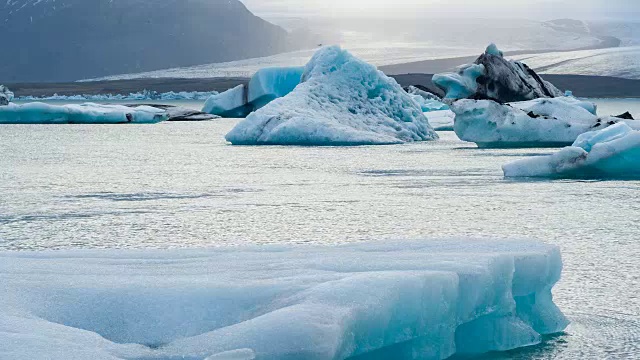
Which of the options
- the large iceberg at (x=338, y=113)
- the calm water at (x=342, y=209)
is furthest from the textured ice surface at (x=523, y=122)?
the calm water at (x=342, y=209)

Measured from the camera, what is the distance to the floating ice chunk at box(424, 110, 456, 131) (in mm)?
17922

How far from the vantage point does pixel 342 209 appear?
607 centimetres

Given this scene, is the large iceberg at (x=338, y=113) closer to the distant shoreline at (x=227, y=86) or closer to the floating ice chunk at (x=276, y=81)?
the floating ice chunk at (x=276, y=81)

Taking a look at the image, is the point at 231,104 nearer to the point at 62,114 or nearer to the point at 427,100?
the point at 62,114

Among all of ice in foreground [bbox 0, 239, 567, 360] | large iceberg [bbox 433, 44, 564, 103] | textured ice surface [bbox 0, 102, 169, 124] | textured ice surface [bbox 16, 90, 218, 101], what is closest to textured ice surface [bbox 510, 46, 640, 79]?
textured ice surface [bbox 16, 90, 218, 101]

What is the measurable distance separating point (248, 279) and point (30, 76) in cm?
9524

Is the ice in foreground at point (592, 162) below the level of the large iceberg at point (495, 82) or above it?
above

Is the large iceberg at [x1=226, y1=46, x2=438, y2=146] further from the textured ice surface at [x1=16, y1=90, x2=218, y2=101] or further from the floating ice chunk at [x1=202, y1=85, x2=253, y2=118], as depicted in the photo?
the textured ice surface at [x1=16, y1=90, x2=218, y2=101]

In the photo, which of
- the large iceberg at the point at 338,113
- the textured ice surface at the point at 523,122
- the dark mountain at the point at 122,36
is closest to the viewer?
the textured ice surface at the point at 523,122

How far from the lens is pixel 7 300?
2.49 metres

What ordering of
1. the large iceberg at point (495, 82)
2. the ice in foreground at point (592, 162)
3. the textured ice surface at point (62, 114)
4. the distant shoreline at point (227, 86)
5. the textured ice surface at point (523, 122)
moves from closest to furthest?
1. the ice in foreground at point (592, 162)
2. the textured ice surface at point (523, 122)
3. the large iceberg at point (495, 82)
4. the textured ice surface at point (62, 114)
5. the distant shoreline at point (227, 86)

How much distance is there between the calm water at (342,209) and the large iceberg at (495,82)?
6.01 m

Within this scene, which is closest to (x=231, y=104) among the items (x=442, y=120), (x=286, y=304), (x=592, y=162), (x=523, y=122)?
(x=442, y=120)

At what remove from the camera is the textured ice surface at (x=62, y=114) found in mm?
20094
